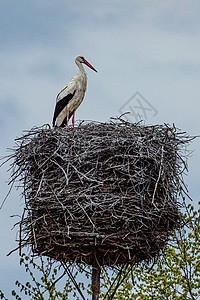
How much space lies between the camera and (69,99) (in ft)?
36.4

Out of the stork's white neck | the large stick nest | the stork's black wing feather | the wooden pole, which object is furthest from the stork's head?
the wooden pole

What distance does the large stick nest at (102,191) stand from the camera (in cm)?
782

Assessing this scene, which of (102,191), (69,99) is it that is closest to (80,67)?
(69,99)

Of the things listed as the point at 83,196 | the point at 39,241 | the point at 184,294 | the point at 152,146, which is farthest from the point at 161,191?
the point at 184,294

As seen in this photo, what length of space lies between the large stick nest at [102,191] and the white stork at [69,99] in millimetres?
2486

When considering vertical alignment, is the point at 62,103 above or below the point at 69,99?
below

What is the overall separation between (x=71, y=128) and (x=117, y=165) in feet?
3.33

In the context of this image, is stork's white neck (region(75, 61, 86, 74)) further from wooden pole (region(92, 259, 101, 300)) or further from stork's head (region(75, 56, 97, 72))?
wooden pole (region(92, 259, 101, 300))

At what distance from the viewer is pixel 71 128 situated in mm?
8766

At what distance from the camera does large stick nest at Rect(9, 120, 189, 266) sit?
7.82 metres

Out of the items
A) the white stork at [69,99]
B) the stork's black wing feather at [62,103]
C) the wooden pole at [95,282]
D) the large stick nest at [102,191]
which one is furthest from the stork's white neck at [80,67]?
the wooden pole at [95,282]

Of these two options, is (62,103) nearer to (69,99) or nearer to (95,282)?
(69,99)

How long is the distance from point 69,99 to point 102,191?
350 cm

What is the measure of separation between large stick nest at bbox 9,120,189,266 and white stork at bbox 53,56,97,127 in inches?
97.9
